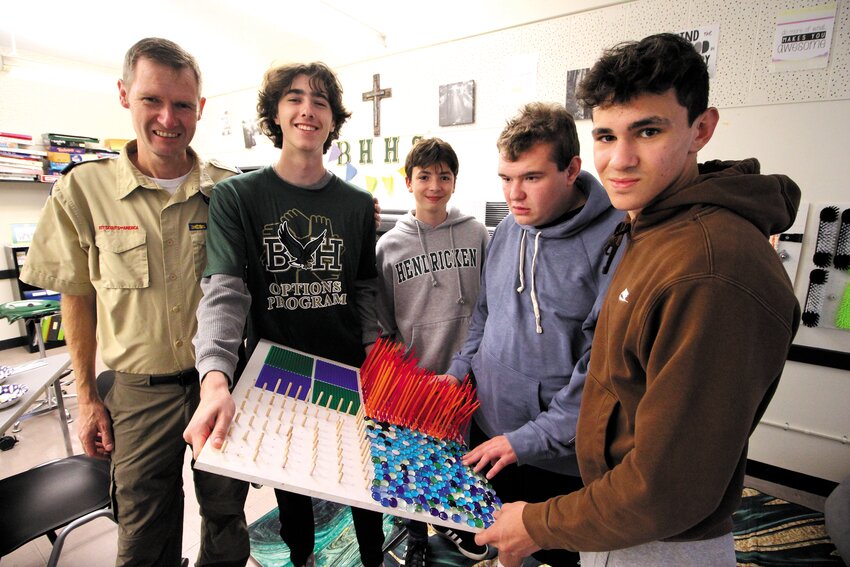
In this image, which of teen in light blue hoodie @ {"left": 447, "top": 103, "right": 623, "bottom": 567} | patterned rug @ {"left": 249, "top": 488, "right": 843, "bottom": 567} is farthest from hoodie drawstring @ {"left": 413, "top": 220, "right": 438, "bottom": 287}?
patterned rug @ {"left": 249, "top": 488, "right": 843, "bottom": 567}

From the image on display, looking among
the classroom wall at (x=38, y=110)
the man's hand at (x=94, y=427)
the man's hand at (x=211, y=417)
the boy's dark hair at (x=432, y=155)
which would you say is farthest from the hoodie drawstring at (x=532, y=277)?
the classroom wall at (x=38, y=110)

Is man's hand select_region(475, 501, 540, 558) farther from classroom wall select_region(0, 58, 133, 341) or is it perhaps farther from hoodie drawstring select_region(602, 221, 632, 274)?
classroom wall select_region(0, 58, 133, 341)

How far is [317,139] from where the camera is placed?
4.37 ft

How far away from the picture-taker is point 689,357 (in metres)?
0.56

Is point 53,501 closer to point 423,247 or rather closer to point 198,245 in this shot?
point 198,245

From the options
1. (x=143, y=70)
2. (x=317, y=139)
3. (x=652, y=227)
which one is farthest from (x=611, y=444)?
(x=143, y=70)

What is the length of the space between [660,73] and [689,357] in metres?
0.48

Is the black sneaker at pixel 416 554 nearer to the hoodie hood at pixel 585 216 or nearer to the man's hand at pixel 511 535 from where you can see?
the man's hand at pixel 511 535

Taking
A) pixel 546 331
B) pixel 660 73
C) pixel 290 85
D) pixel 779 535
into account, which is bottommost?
pixel 779 535

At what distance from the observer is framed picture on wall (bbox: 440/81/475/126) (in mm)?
2949

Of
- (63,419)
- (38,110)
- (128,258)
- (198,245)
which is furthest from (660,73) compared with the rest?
(38,110)

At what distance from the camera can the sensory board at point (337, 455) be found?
77 centimetres

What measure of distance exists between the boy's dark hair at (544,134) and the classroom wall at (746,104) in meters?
1.56

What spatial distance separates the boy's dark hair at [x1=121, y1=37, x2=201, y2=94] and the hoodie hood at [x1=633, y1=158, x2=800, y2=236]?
145 centimetres
